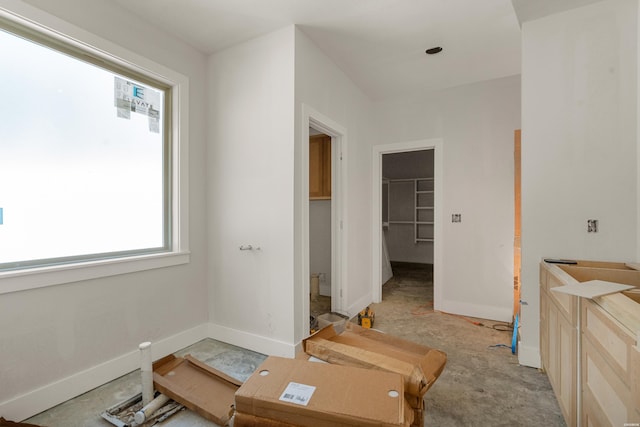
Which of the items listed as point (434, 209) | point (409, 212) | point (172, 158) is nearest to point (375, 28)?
point (172, 158)

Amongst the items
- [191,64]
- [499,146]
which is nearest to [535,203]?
[499,146]

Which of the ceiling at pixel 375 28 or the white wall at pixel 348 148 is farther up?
the ceiling at pixel 375 28

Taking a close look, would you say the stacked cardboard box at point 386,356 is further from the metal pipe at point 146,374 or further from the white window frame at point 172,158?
the white window frame at point 172,158

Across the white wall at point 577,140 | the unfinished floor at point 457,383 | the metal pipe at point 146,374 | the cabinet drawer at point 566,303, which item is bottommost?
the unfinished floor at point 457,383

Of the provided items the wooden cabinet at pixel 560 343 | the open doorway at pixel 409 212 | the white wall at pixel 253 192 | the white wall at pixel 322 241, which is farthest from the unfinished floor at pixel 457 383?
the open doorway at pixel 409 212

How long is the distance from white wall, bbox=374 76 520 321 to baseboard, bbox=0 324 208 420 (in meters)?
3.05

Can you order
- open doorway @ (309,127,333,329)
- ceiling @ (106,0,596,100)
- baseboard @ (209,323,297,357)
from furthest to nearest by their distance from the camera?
open doorway @ (309,127,333,329), baseboard @ (209,323,297,357), ceiling @ (106,0,596,100)

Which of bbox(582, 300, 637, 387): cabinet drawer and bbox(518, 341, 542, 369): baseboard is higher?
bbox(582, 300, 637, 387): cabinet drawer

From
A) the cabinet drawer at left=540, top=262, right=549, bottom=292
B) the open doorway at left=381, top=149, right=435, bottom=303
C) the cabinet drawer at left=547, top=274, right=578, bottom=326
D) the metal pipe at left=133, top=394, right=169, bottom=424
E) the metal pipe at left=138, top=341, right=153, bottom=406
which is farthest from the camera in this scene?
the open doorway at left=381, top=149, right=435, bottom=303

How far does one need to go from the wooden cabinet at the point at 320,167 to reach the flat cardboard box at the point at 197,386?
2.40 metres

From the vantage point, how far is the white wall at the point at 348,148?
94.3 inches

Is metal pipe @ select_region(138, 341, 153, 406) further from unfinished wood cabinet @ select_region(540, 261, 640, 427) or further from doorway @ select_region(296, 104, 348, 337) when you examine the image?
unfinished wood cabinet @ select_region(540, 261, 640, 427)

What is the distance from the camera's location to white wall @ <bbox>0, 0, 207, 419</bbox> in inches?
66.2

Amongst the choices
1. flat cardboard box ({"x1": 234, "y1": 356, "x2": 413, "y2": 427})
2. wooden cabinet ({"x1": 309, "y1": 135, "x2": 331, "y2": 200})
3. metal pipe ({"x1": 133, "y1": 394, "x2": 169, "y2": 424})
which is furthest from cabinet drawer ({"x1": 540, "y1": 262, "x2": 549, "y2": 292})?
metal pipe ({"x1": 133, "y1": 394, "x2": 169, "y2": 424})
